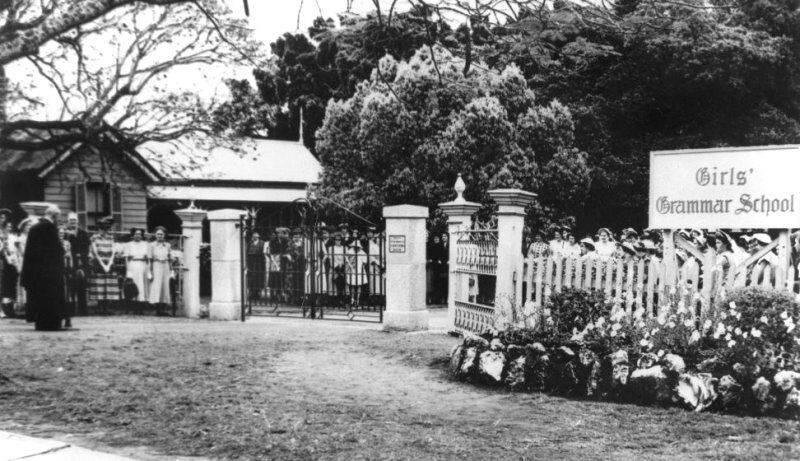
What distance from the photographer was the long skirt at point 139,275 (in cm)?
1633

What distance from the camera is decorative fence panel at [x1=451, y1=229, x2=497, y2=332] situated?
11.0 metres

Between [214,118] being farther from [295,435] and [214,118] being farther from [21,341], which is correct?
[295,435]

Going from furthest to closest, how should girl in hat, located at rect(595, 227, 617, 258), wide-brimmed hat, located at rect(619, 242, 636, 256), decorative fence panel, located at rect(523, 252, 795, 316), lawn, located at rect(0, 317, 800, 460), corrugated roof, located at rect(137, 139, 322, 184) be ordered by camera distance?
corrugated roof, located at rect(137, 139, 322, 184) < girl in hat, located at rect(595, 227, 617, 258) < wide-brimmed hat, located at rect(619, 242, 636, 256) < decorative fence panel, located at rect(523, 252, 795, 316) < lawn, located at rect(0, 317, 800, 460)

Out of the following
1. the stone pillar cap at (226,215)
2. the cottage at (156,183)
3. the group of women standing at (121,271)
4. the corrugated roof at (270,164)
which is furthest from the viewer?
the corrugated roof at (270,164)

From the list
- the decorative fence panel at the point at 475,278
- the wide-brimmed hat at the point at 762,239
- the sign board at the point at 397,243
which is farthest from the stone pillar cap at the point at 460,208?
the wide-brimmed hat at the point at 762,239

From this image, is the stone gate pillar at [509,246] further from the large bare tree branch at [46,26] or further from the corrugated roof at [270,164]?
the corrugated roof at [270,164]

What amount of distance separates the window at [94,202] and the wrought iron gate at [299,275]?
442 inches

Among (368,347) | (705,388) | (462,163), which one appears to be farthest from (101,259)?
(705,388)

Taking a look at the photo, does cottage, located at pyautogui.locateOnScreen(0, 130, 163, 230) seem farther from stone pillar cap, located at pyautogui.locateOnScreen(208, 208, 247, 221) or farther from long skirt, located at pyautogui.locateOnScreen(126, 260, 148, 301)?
stone pillar cap, located at pyautogui.locateOnScreen(208, 208, 247, 221)

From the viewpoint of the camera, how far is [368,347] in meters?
10.7

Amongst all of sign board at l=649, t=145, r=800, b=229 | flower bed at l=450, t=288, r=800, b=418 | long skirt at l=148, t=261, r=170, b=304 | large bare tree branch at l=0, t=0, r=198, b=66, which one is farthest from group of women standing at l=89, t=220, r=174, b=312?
sign board at l=649, t=145, r=800, b=229

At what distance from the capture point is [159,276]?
53.8 ft

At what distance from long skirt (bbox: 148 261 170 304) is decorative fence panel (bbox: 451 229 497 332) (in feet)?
22.9

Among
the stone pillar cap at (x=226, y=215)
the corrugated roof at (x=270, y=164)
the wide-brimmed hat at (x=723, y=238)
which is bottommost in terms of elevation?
the wide-brimmed hat at (x=723, y=238)
